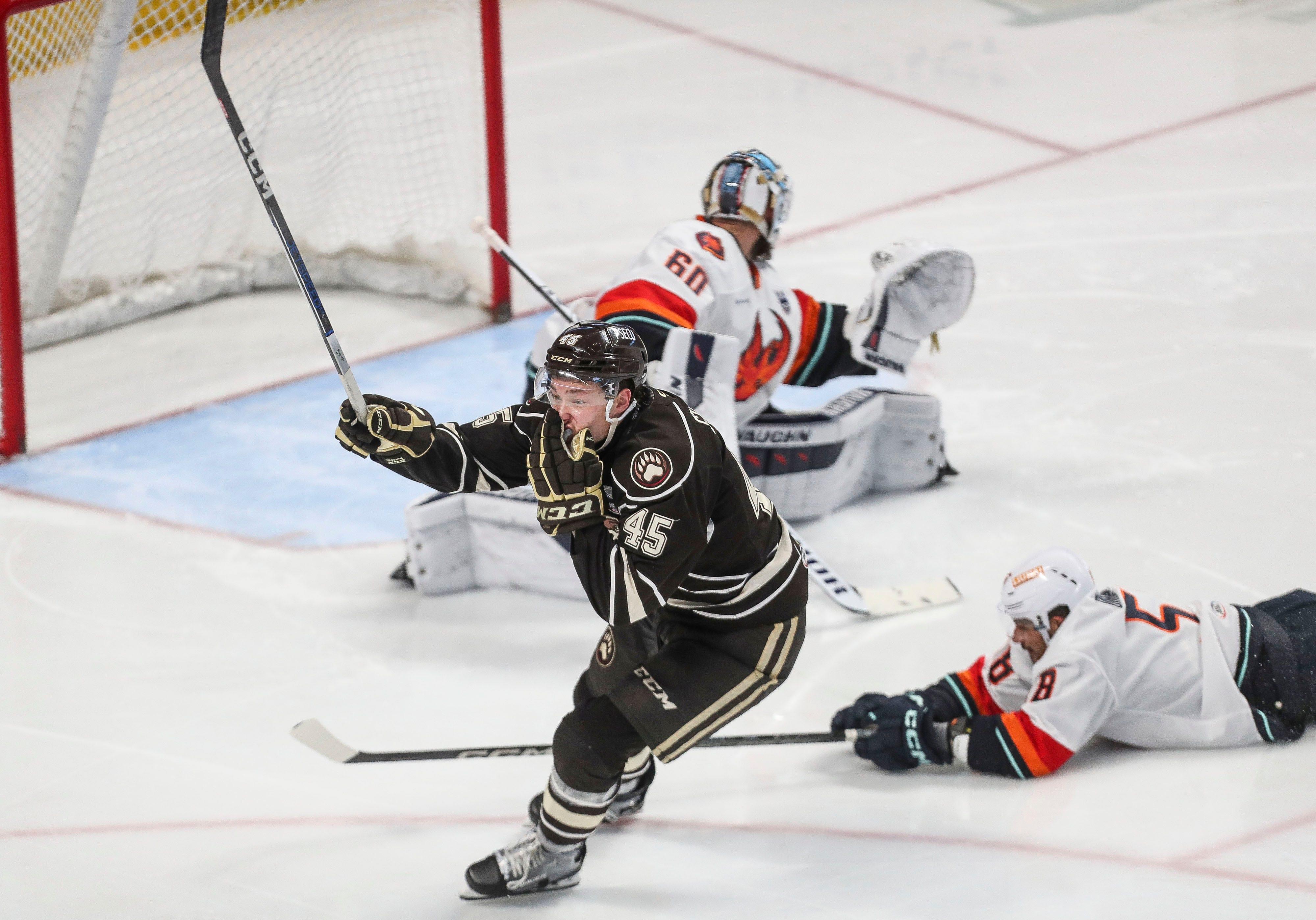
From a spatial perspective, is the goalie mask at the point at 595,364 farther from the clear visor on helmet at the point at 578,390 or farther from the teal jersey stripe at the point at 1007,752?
the teal jersey stripe at the point at 1007,752

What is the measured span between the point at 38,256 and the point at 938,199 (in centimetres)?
389

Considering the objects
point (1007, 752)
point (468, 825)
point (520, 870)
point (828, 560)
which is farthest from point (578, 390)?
point (828, 560)

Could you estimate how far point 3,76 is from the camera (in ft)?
16.2

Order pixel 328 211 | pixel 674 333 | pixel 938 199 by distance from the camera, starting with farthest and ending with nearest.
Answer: pixel 938 199 → pixel 328 211 → pixel 674 333

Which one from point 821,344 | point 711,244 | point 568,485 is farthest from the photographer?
point 821,344

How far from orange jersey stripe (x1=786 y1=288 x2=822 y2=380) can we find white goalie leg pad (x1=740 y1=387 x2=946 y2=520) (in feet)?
0.50

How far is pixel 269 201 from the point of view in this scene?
116 inches

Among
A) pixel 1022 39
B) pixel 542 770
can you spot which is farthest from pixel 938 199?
pixel 542 770

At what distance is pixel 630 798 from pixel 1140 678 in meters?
1.05

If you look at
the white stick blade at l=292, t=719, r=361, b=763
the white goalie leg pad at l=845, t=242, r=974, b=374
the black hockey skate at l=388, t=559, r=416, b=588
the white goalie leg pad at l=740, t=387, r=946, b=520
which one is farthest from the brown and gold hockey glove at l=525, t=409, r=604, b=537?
the white goalie leg pad at l=845, t=242, r=974, b=374

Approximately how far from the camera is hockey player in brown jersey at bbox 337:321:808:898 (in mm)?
2742

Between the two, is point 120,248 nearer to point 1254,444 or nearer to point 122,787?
point 122,787

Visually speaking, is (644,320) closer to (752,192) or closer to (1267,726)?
(752,192)

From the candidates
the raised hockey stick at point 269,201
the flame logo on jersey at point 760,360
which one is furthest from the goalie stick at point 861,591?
the raised hockey stick at point 269,201
